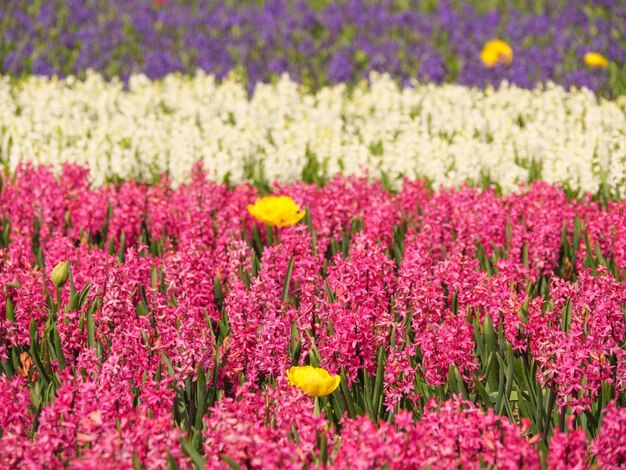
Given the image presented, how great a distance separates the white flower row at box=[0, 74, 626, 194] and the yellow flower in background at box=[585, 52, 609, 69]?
173cm

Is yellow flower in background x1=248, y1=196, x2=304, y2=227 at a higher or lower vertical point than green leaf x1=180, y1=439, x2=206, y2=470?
higher

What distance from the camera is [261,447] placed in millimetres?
2418

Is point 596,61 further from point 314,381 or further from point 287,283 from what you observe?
point 314,381

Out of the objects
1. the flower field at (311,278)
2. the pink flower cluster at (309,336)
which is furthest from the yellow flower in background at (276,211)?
the pink flower cluster at (309,336)

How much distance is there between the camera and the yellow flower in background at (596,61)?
33.6 ft

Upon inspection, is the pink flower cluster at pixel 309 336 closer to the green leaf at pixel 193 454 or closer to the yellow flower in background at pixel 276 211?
the green leaf at pixel 193 454

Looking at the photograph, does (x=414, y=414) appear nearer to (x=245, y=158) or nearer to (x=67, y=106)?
(x=245, y=158)

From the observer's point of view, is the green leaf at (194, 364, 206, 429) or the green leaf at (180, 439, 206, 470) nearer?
the green leaf at (180, 439, 206, 470)

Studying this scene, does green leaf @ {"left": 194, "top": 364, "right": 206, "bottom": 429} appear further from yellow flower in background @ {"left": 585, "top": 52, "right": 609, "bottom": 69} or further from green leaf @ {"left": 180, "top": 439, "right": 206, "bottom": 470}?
yellow flower in background @ {"left": 585, "top": 52, "right": 609, "bottom": 69}

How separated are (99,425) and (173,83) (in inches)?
282

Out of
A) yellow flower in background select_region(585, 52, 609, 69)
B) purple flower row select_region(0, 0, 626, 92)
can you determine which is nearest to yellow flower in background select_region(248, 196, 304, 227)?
purple flower row select_region(0, 0, 626, 92)

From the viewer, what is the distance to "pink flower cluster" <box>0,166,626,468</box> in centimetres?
247

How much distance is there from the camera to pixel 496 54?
10.9 meters

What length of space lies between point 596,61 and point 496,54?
1.22m
